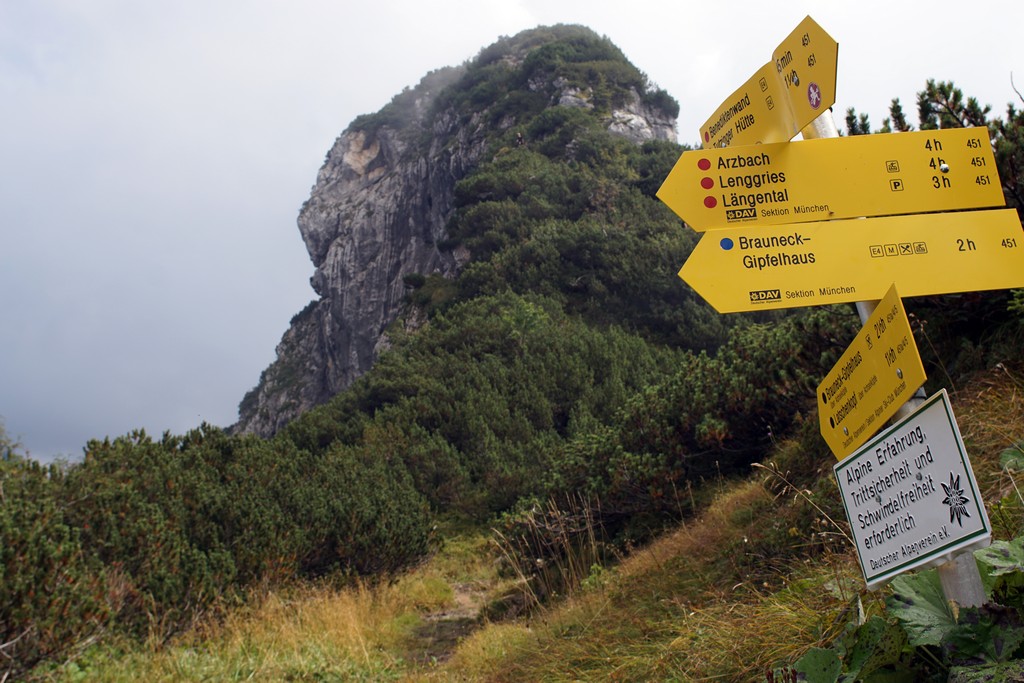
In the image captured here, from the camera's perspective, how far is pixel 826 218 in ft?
8.30

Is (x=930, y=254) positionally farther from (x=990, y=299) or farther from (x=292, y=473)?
(x=292, y=473)

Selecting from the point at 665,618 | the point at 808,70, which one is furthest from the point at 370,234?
the point at 808,70

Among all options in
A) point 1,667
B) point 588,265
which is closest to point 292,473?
point 1,667

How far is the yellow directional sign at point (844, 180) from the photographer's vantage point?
2.51 meters

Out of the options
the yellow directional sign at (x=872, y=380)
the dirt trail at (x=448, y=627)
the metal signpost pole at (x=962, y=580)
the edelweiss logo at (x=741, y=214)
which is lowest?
the dirt trail at (x=448, y=627)

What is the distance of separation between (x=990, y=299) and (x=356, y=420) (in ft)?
44.3

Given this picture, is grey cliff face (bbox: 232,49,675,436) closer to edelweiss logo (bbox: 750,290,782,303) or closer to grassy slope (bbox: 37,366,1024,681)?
grassy slope (bbox: 37,366,1024,681)

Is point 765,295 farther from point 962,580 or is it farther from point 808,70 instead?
point 962,580

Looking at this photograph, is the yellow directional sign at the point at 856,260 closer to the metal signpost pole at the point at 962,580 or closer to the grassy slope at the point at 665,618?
the metal signpost pole at the point at 962,580

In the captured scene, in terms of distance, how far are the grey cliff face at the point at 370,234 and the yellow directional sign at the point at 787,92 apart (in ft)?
117

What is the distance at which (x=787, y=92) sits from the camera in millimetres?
2654

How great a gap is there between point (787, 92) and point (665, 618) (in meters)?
2.91

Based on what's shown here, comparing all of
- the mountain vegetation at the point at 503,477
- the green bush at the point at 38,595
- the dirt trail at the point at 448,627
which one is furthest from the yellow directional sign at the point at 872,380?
the green bush at the point at 38,595

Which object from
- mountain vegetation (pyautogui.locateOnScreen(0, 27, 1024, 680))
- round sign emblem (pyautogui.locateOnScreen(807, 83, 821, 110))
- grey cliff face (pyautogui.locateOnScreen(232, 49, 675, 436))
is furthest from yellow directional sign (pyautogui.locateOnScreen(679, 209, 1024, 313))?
grey cliff face (pyautogui.locateOnScreen(232, 49, 675, 436))
